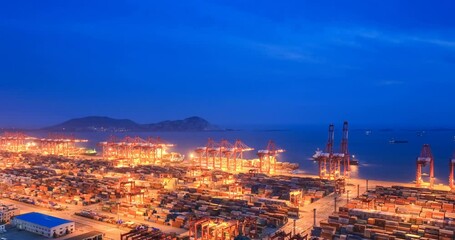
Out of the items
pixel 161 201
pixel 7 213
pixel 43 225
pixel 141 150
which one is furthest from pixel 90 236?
pixel 141 150

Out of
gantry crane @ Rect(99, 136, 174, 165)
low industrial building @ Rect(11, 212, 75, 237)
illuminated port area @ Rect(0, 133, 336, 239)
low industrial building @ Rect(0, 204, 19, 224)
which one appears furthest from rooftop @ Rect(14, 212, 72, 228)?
gantry crane @ Rect(99, 136, 174, 165)

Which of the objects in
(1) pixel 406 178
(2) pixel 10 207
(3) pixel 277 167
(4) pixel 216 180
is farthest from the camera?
(3) pixel 277 167

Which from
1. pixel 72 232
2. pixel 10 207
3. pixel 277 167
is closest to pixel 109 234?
pixel 72 232

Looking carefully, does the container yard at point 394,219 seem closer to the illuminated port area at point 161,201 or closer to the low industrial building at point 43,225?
the illuminated port area at point 161,201

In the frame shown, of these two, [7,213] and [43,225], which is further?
[7,213]

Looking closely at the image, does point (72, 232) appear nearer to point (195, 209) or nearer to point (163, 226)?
point (163, 226)

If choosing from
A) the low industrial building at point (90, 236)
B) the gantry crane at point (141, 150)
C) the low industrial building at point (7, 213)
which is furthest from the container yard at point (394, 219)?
the gantry crane at point (141, 150)

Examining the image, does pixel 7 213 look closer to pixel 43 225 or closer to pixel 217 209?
pixel 43 225

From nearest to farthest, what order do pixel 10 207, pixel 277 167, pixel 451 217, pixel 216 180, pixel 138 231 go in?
pixel 138 231
pixel 451 217
pixel 10 207
pixel 216 180
pixel 277 167

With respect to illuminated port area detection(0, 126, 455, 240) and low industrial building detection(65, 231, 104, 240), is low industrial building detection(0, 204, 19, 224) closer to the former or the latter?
illuminated port area detection(0, 126, 455, 240)
